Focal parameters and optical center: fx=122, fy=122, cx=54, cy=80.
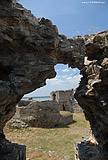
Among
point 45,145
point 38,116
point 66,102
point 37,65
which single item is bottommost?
point 66,102

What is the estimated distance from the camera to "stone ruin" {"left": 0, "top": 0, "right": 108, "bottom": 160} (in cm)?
568

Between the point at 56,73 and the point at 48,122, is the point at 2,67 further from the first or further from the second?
the point at 48,122

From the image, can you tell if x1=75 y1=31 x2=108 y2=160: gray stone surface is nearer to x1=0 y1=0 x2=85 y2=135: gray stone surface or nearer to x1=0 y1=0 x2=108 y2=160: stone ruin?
x1=0 y1=0 x2=108 y2=160: stone ruin

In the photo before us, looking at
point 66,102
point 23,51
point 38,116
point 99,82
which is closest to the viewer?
point 99,82

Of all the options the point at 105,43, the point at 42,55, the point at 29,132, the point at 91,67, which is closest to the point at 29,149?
the point at 29,132

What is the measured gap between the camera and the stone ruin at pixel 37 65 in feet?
18.6

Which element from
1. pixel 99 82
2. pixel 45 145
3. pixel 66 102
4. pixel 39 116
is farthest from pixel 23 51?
pixel 66 102

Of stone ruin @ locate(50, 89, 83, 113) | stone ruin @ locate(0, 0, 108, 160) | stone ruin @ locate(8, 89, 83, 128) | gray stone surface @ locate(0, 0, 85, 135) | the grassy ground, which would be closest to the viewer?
stone ruin @ locate(0, 0, 108, 160)

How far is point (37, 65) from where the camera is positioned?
278 inches

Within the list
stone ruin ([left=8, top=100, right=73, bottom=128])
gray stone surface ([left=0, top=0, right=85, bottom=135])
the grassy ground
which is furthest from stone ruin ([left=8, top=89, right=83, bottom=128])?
gray stone surface ([left=0, top=0, right=85, bottom=135])

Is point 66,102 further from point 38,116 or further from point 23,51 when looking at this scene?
point 23,51

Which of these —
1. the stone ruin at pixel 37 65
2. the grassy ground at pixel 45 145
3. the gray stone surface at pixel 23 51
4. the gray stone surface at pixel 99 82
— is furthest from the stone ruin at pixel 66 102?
the gray stone surface at pixel 99 82

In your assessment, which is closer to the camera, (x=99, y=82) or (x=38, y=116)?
(x=99, y=82)

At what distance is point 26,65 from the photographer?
22.5 ft
